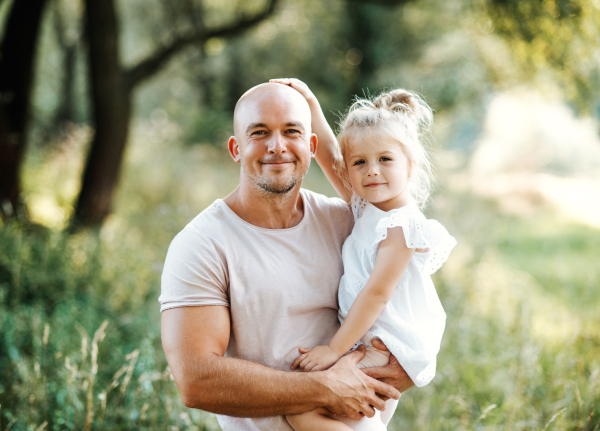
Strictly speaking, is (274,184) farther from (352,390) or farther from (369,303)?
(352,390)

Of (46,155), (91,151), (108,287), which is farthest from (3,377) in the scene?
(46,155)

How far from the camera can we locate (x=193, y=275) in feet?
5.79

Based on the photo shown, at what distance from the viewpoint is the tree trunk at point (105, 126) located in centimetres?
585

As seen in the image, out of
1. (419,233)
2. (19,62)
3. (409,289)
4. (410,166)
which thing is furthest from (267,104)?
(19,62)

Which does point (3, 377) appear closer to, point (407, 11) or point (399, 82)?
point (399, 82)

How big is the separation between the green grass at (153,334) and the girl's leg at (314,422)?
0.89 meters

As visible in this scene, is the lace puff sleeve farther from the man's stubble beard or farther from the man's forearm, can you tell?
the man's forearm

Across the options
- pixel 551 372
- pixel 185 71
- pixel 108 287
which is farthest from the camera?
pixel 185 71

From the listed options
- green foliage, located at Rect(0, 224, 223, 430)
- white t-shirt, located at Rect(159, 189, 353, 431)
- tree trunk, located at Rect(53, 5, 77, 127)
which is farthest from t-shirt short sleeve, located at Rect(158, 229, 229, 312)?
tree trunk, located at Rect(53, 5, 77, 127)

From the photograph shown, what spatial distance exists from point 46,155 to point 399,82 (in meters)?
8.55

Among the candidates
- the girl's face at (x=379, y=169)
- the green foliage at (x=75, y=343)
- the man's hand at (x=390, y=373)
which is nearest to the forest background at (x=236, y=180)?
the green foliage at (x=75, y=343)

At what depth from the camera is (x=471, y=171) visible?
45.8 feet

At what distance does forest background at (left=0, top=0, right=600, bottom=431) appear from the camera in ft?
10.3

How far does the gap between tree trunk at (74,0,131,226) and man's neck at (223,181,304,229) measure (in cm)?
445
